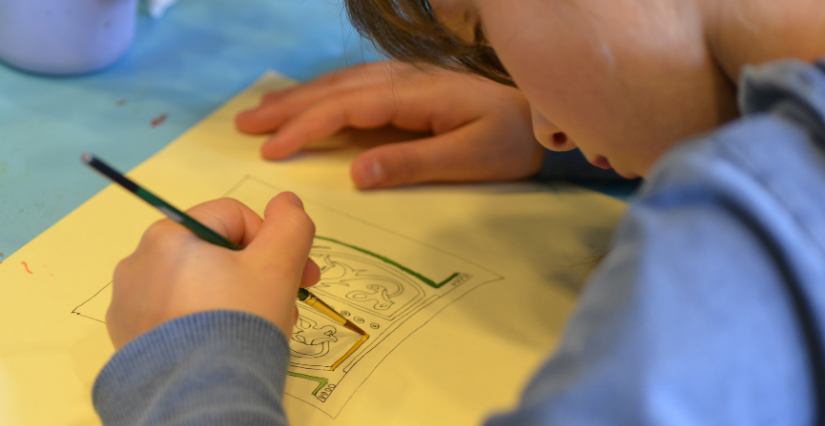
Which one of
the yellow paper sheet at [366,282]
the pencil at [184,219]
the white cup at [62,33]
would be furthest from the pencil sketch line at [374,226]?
the white cup at [62,33]

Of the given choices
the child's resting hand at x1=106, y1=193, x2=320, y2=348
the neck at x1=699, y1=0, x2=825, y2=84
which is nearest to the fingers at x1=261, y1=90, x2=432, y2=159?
the child's resting hand at x1=106, y1=193, x2=320, y2=348

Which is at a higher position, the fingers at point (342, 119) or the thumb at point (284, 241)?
the thumb at point (284, 241)

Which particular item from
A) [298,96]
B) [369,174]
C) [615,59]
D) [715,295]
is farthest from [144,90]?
[715,295]

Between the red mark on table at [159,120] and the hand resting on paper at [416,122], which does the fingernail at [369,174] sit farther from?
the red mark on table at [159,120]

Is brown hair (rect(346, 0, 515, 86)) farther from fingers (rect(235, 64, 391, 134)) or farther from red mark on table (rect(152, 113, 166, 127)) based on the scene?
red mark on table (rect(152, 113, 166, 127))

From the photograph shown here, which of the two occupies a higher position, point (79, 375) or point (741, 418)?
point (741, 418)

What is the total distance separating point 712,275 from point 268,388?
0.24 m

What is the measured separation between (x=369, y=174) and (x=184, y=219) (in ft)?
0.84

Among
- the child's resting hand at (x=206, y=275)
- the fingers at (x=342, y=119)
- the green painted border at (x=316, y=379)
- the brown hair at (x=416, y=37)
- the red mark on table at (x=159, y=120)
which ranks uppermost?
the brown hair at (x=416, y=37)

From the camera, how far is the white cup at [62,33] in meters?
0.64

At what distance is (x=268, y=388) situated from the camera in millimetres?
343

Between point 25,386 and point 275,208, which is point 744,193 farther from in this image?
point 25,386

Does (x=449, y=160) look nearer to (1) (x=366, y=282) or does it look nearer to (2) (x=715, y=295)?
(1) (x=366, y=282)

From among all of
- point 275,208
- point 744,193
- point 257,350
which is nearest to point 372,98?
point 275,208
